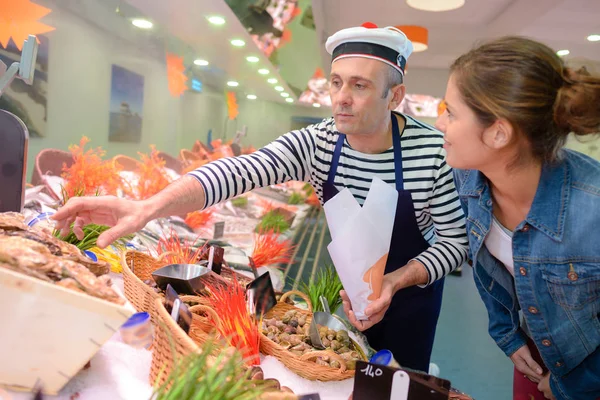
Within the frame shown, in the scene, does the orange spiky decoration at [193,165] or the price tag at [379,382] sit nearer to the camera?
the price tag at [379,382]

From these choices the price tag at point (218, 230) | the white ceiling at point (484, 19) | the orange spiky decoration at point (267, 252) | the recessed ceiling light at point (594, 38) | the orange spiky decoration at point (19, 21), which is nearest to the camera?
the orange spiky decoration at point (19, 21)

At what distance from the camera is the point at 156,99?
3.32m

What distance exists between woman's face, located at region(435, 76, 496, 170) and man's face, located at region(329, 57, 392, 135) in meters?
0.32

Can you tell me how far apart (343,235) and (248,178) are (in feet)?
1.59

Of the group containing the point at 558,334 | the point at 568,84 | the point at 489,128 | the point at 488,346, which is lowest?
the point at 488,346

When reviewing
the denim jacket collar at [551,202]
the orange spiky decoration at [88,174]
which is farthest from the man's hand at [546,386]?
the orange spiky decoration at [88,174]

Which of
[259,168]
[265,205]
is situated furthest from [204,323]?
[265,205]

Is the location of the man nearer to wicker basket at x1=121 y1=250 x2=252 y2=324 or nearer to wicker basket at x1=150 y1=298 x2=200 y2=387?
wicker basket at x1=121 y1=250 x2=252 y2=324

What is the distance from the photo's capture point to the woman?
1.14 m

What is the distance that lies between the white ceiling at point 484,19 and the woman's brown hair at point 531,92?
14.3 ft

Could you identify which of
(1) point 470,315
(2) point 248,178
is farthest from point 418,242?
(1) point 470,315

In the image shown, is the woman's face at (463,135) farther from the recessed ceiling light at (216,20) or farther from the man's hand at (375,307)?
the recessed ceiling light at (216,20)

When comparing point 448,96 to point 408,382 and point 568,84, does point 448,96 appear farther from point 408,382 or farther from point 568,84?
point 408,382

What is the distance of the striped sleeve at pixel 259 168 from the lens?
59.9 inches
